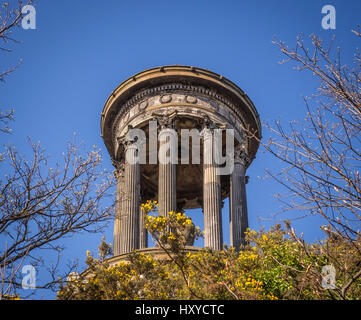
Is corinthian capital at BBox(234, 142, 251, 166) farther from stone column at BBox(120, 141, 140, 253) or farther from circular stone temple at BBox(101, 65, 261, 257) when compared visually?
stone column at BBox(120, 141, 140, 253)

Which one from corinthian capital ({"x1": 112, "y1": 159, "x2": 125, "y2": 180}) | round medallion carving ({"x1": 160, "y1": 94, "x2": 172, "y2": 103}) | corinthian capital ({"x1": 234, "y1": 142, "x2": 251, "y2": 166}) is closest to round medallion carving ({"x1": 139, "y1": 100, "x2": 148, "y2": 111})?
round medallion carving ({"x1": 160, "y1": 94, "x2": 172, "y2": 103})

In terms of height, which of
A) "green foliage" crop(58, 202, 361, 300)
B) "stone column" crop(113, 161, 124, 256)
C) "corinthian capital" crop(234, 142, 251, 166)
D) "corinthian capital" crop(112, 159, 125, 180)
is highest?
"corinthian capital" crop(234, 142, 251, 166)

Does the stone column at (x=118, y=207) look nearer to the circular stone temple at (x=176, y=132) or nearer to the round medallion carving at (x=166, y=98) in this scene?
the circular stone temple at (x=176, y=132)

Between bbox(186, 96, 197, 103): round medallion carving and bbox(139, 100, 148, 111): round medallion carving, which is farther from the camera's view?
bbox(139, 100, 148, 111): round medallion carving

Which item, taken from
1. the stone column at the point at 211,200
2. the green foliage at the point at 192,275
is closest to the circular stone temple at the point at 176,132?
the stone column at the point at 211,200

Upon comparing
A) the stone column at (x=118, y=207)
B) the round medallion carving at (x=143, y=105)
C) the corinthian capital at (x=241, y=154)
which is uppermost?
the round medallion carving at (x=143, y=105)

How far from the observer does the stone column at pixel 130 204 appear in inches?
1404

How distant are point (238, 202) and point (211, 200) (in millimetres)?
3270

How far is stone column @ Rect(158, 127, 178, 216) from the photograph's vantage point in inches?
1439

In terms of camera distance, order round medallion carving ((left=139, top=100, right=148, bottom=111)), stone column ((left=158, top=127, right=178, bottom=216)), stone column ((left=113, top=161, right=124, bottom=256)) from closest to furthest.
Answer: stone column ((left=113, top=161, right=124, bottom=256)) → stone column ((left=158, top=127, right=178, bottom=216)) → round medallion carving ((left=139, top=100, right=148, bottom=111))

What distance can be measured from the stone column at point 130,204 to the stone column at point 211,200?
4538 millimetres

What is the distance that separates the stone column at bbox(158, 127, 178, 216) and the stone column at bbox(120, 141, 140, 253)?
1.83 m

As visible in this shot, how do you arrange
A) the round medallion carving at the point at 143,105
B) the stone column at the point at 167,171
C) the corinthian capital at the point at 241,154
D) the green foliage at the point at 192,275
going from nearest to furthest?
the green foliage at the point at 192,275, the stone column at the point at 167,171, the round medallion carving at the point at 143,105, the corinthian capital at the point at 241,154

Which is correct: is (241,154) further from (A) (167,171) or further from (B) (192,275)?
(B) (192,275)
